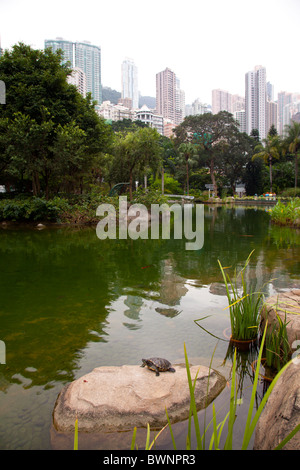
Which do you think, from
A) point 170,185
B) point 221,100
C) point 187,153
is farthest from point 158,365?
point 221,100

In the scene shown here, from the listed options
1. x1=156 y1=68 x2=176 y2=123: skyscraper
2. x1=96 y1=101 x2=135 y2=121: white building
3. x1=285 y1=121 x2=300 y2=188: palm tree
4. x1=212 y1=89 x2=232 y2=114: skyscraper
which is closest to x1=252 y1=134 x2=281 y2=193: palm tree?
x1=285 y1=121 x2=300 y2=188: palm tree

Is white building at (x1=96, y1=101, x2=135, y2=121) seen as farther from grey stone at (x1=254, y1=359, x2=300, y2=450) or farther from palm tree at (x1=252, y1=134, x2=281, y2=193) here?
grey stone at (x1=254, y1=359, x2=300, y2=450)

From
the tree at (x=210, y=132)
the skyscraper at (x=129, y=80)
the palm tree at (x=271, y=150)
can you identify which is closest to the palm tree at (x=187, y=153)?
the tree at (x=210, y=132)

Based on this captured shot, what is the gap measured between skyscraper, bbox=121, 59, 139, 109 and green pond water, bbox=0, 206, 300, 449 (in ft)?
579

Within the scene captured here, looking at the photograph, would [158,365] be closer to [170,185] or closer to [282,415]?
[282,415]

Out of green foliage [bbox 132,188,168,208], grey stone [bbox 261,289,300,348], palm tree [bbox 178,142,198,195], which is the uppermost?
palm tree [bbox 178,142,198,195]

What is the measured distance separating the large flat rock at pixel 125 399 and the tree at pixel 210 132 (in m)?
43.3

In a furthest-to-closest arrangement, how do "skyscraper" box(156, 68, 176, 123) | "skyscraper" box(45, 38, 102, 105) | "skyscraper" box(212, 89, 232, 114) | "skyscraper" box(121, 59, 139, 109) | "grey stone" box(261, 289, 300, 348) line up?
"skyscraper" box(121, 59, 139, 109) < "skyscraper" box(212, 89, 232, 114) < "skyscraper" box(156, 68, 176, 123) < "skyscraper" box(45, 38, 102, 105) < "grey stone" box(261, 289, 300, 348)

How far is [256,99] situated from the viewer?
100812 millimetres

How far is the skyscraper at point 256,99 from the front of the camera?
97688 mm

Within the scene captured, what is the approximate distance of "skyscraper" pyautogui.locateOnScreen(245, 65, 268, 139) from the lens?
9769 cm
